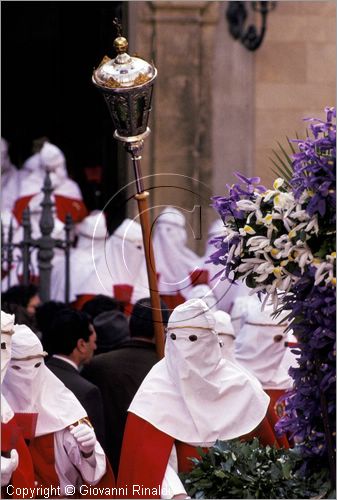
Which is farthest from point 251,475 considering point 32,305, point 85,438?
point 32,305

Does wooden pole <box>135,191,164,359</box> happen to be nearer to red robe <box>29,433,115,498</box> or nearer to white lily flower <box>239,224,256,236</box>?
red robe <box>29,433,115,498</box>

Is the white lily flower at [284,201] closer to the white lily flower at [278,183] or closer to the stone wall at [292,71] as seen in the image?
the white lily flower at [278,183]

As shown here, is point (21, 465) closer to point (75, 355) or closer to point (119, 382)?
point (75, 355)

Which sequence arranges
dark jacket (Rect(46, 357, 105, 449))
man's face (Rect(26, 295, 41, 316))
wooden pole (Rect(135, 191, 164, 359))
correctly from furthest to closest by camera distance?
1. man's face (Rect(26, 295, 41, 316))
2. dark jacket (Rect(46, 357, 105, 449))
3. wooden pole (Rect(135, 191, 164, 359))

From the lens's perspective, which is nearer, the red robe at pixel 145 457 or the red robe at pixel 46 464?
the red robe at pixel 145 457

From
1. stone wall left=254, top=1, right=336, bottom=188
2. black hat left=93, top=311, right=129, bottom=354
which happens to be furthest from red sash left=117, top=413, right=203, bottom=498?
stone wall left=254, top=1, right=336, bottom=188

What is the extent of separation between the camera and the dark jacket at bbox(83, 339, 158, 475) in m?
8.52

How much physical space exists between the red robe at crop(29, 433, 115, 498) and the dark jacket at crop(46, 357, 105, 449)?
1.99 ft

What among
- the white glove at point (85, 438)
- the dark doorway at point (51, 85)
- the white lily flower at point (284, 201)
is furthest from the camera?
the dark doorway at point (51, 85)

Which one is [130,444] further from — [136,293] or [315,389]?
[136,293]

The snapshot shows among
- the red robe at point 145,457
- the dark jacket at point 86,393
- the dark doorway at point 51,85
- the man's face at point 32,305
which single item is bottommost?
the dark doorway at point 51,85

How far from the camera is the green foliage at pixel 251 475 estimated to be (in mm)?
5770

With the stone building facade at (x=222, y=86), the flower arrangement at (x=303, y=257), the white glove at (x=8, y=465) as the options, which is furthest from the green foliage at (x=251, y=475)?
the stone building facade at (x=222, y=86)

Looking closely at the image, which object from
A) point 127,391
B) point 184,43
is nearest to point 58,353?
point 127,391
